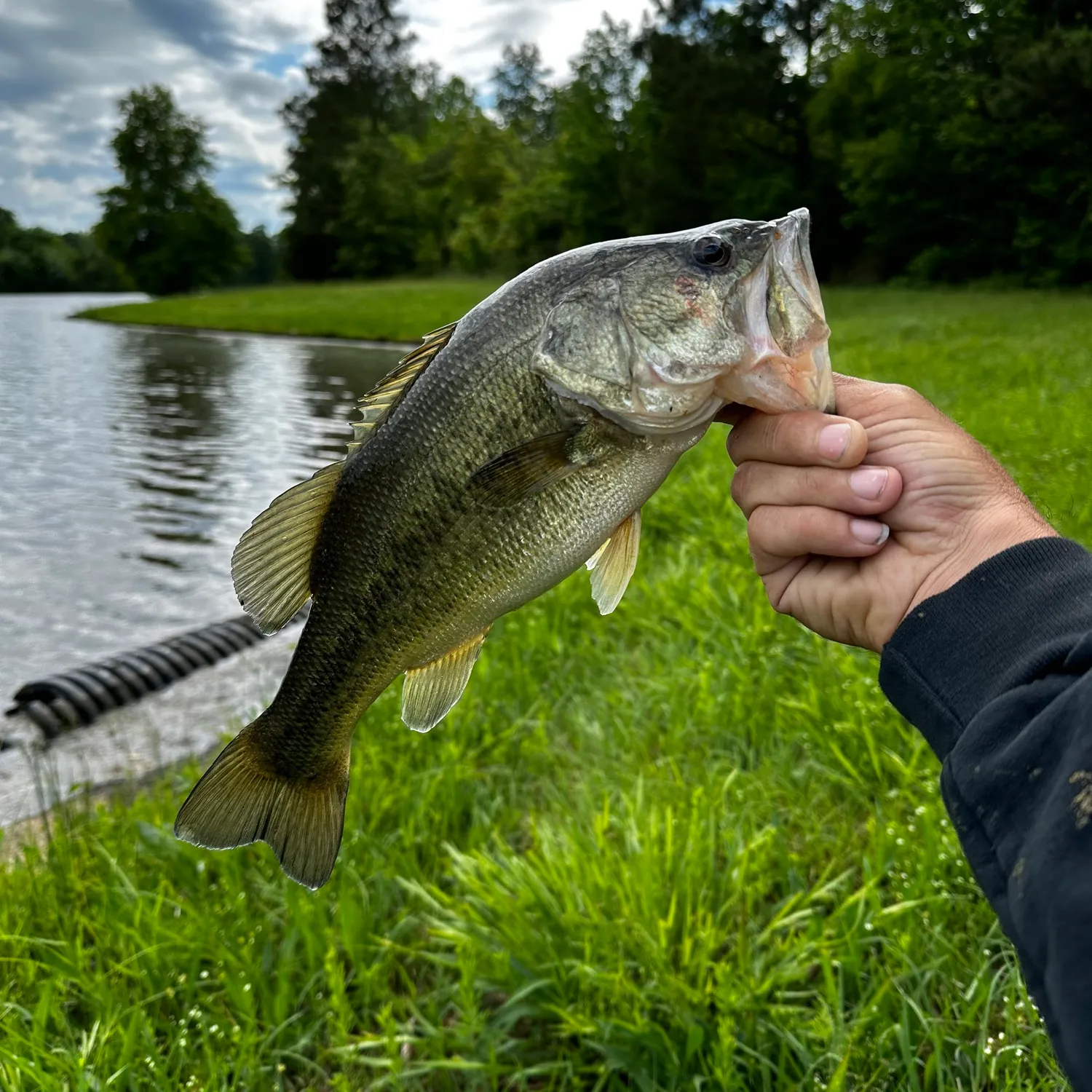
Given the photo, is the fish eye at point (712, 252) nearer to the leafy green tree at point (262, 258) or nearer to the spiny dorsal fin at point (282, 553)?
the spiny dorsal fin at point (282, 553)

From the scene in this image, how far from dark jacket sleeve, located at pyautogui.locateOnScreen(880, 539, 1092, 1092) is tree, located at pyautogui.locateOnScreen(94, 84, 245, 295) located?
8122 centimetres

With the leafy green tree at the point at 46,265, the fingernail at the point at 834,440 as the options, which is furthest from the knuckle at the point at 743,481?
the leafy green tree at the point at 46,265

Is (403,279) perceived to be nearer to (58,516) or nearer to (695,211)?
(695,211)

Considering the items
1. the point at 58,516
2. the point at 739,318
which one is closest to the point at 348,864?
the point at 739,318

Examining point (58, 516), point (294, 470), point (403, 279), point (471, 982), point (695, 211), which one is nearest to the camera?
point (471, 982)

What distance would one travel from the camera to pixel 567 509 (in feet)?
5.99

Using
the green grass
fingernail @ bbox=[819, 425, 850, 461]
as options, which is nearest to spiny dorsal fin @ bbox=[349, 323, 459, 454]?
fingernail @ bbox=[819, 425, 850, 461]

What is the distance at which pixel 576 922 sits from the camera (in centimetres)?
287

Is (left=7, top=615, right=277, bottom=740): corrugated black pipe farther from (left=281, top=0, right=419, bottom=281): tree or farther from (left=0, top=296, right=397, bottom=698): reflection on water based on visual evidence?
(left=281, top=0, right=419, bottom=281): tree

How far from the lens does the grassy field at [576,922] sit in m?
2.56

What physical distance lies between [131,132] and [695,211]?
2215 inches

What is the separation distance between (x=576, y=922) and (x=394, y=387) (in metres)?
1.83

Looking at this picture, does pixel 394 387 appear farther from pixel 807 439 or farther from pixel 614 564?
pixel 807 439

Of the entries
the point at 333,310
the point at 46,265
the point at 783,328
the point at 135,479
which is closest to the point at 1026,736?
the point at 783,328
